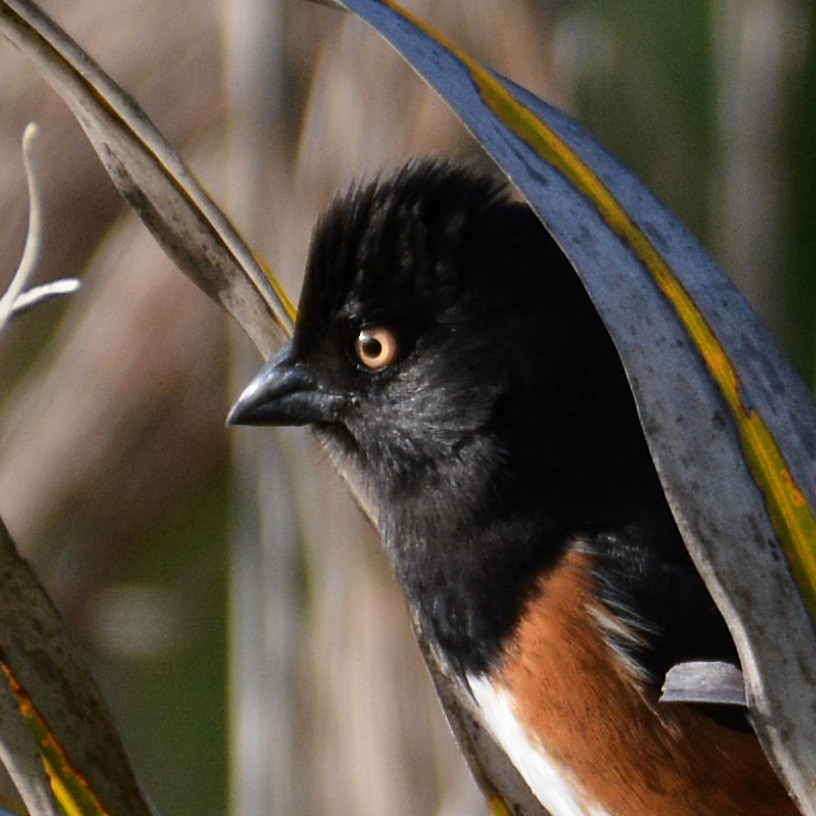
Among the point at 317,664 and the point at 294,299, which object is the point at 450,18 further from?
the point at 317,664

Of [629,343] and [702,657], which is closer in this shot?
[629,343]

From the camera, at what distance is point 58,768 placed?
3.93 feet

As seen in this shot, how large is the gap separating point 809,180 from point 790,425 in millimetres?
2913

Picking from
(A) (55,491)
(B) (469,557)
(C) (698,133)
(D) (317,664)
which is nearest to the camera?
(B) (469,557)

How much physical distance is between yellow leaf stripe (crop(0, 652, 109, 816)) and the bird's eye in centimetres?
82

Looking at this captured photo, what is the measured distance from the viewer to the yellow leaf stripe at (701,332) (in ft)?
3.35

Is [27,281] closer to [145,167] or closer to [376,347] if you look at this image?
[145,167]

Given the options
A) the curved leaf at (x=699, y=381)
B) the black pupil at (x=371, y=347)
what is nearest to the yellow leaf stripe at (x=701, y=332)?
the curved leaf at (x=699, y=381)

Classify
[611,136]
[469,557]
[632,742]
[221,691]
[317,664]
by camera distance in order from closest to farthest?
[632,742], [469,557], [317,664], [611,136], [221,691]

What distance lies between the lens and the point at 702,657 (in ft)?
5.68

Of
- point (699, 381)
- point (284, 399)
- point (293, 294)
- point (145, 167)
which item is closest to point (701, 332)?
point (699, 381)

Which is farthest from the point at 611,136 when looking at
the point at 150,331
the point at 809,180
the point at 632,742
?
the point at 632,742

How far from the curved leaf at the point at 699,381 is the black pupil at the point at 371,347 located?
80cm

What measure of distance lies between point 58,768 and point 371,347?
865 mm
